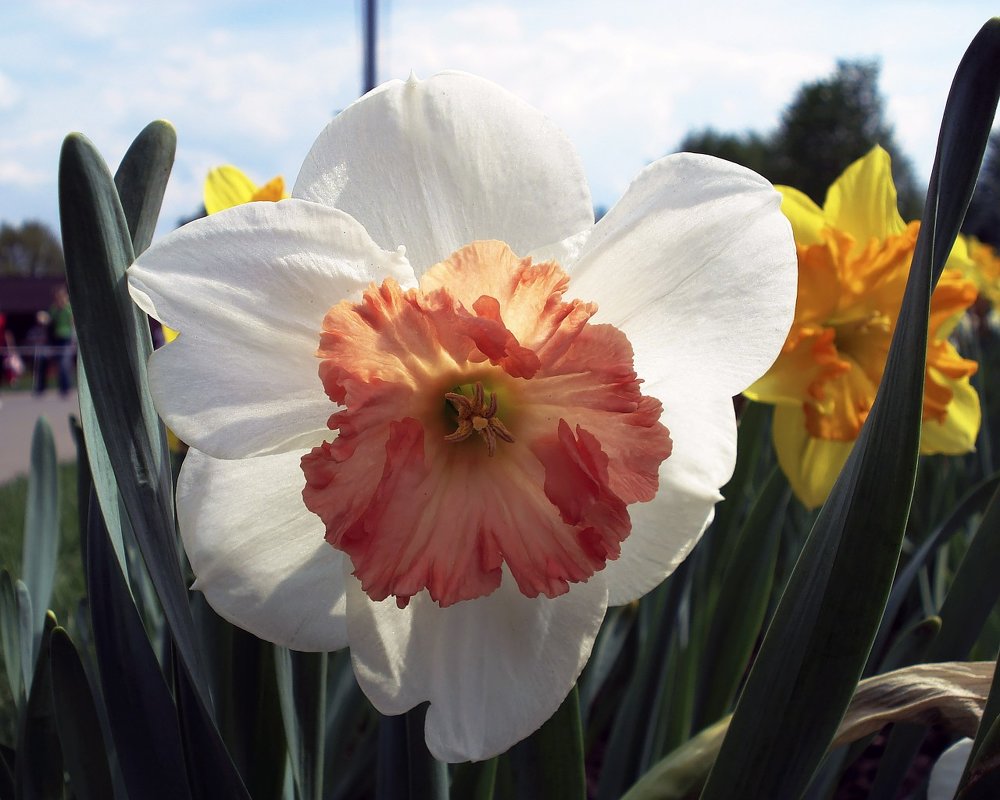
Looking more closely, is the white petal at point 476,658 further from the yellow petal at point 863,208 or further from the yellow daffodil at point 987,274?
the yellow daffodil at point 987,274

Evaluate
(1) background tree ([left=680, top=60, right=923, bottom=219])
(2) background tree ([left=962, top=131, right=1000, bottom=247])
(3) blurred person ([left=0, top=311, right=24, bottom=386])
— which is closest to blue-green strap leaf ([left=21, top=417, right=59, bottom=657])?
(3) blurred person ([left=0, top=311, right=24, bottom=386])

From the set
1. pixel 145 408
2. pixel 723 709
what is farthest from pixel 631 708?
pixel 145 408

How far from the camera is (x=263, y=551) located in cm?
57

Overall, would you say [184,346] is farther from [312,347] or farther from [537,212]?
[537,212]

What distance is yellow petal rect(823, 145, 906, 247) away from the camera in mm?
1362

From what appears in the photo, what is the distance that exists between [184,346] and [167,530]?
14cm

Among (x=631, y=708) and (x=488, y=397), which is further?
(x=631, y=708)

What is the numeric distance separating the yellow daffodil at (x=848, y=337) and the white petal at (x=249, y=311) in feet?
2.26

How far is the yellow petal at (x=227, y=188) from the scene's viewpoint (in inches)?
45.4

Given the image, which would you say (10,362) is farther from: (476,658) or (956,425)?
(476,658)

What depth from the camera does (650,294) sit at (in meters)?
0.59

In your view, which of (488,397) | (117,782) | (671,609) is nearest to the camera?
(488,397)

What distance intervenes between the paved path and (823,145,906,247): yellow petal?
3.74 m

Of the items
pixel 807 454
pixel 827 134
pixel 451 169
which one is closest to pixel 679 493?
pixel 451 169
